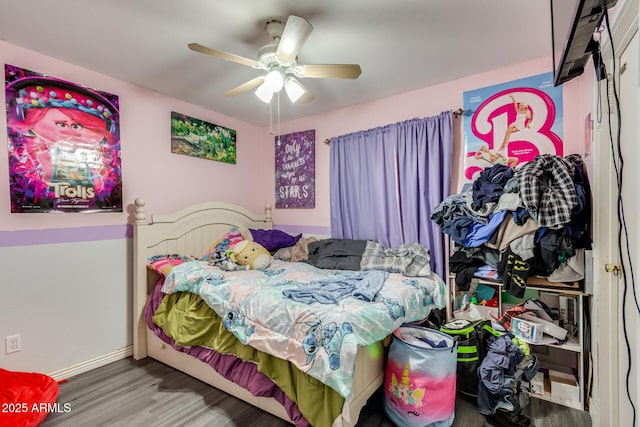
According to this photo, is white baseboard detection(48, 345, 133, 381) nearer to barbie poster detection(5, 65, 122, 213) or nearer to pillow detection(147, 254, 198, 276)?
pillow detection(147, 254, 198, 276)

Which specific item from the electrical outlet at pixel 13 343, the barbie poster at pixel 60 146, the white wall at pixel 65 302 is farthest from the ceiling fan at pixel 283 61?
the electrical outlet at pixel 13 343

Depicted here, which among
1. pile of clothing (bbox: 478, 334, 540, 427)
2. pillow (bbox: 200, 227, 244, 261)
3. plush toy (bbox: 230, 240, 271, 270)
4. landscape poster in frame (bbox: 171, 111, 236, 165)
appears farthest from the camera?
landscape poster in frame (bbox: 171, 111, 236, 165)

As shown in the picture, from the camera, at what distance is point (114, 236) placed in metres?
2.53

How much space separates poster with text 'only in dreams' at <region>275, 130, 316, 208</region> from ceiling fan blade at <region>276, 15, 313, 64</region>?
68.5 inches

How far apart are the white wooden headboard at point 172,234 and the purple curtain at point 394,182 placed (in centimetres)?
118

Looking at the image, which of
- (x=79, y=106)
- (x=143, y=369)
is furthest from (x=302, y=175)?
(x=143, y=369)

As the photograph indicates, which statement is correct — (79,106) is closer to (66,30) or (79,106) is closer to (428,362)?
(66,30)

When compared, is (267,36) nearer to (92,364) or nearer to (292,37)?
(292,37)

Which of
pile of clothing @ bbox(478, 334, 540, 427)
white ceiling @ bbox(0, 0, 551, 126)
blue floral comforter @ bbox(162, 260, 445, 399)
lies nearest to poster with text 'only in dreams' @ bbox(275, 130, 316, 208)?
white ceiling @ bbox(0, 0, 551, 126)

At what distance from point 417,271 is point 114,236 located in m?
2.55

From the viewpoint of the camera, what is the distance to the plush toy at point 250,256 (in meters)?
2.64

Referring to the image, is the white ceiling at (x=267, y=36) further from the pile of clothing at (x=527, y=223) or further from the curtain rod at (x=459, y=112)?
the pile of clothing at (x=527, y=223)

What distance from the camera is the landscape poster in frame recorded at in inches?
117

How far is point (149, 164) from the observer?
9.12 feet
